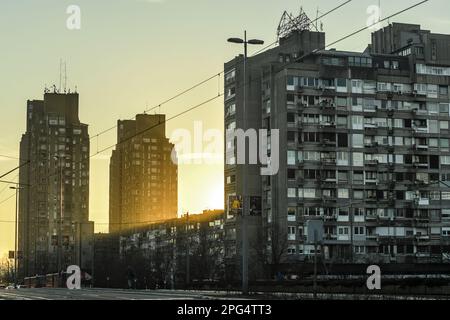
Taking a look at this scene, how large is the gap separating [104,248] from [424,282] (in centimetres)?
10251

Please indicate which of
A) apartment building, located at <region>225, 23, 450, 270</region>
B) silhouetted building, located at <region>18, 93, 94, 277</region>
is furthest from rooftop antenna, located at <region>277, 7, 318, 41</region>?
silhouetted building, located at <region>18, 93, 94, 277</region>

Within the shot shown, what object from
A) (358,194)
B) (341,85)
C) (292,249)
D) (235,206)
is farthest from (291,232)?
(235,206)

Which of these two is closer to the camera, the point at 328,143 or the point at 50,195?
the point at 328,143

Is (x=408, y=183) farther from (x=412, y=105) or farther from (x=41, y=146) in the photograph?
(x=41, y=146)

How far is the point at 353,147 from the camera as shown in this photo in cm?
12106

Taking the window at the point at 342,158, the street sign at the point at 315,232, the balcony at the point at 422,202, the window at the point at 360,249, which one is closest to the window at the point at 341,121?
the window at the point at 342,158

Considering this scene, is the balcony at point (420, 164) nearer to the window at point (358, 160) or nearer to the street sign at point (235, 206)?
A: the window at point (358, 160)

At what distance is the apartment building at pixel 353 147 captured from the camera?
116812 millimetres

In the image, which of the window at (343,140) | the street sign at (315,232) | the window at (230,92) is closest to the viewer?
the street sign at (315,232)

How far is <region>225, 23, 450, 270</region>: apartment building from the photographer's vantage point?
117 metres

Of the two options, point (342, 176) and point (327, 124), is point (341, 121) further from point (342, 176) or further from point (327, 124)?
point (342, 176)

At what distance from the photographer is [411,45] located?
125m

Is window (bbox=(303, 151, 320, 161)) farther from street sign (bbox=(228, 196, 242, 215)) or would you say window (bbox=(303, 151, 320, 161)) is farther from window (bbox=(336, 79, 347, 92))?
street sign (bbox=(228, 196, 242, 215))

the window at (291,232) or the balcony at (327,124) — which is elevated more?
the balcony at (327,124)
